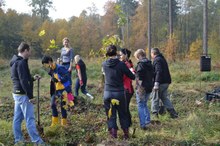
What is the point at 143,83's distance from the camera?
7.35 metres

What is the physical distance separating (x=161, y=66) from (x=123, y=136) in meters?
2.59

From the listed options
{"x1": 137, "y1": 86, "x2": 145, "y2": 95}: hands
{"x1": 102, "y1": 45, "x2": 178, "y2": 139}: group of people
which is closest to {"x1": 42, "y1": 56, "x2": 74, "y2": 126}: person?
{"x1": 102, "y1": 45, "x2": 178, "y2": 139}: group of people

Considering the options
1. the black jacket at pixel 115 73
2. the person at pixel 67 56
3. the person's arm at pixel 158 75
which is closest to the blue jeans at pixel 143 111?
the person's arm at pixel 158 75

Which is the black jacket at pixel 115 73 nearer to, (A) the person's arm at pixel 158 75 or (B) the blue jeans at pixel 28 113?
(B) the blue jeans at pixel 28 113

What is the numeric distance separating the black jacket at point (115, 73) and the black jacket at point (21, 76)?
1.41 metres

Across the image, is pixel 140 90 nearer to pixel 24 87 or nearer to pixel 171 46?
pixel 24 87

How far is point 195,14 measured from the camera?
5022 cm

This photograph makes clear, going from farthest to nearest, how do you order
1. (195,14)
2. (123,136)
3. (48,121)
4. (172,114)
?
(195,14) → (172,114) → (48,121) → (123,136)

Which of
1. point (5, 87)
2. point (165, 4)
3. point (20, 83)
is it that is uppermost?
point (165, 4)

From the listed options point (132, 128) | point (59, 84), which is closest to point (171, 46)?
point (132, 128)

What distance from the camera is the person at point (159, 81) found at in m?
8.27

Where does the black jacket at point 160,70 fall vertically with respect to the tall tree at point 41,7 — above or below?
below

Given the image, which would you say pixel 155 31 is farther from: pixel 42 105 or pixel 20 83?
pixel 20 83

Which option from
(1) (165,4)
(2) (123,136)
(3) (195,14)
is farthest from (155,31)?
(2) (123,136)
